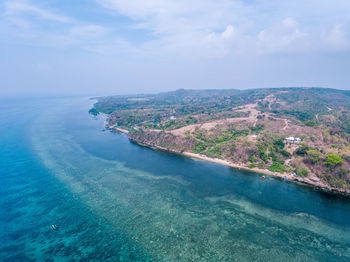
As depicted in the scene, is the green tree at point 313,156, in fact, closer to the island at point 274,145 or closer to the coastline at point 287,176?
the island at point 274,145

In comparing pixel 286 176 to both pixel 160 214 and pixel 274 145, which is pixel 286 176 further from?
pixel 160 214

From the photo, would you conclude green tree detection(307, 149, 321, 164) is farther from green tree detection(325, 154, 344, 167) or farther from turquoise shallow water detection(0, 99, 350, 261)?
turquoise shallow water detection(0, 99, 350, 261)

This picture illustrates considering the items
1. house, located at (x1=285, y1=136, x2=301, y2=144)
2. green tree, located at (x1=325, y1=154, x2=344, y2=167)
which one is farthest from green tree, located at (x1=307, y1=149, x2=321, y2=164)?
house, located at (x1=285, y1=136, x2=301, y2=144)

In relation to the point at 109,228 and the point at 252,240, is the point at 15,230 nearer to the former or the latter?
the point at 109,228

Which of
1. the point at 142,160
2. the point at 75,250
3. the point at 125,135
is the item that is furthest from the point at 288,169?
the point at 125,135

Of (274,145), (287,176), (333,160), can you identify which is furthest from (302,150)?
(287,176)

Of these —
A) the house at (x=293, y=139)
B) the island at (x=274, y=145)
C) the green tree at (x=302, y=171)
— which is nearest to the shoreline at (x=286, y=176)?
the island at (x=274, y=145)

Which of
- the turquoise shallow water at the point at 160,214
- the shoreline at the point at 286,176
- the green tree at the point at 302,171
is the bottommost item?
the turquoise shallow water at the point at 160,214

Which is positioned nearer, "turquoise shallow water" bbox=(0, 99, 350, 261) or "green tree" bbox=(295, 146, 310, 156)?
"turquoise shallow water" bbox=(0, 99, 350, 261)
